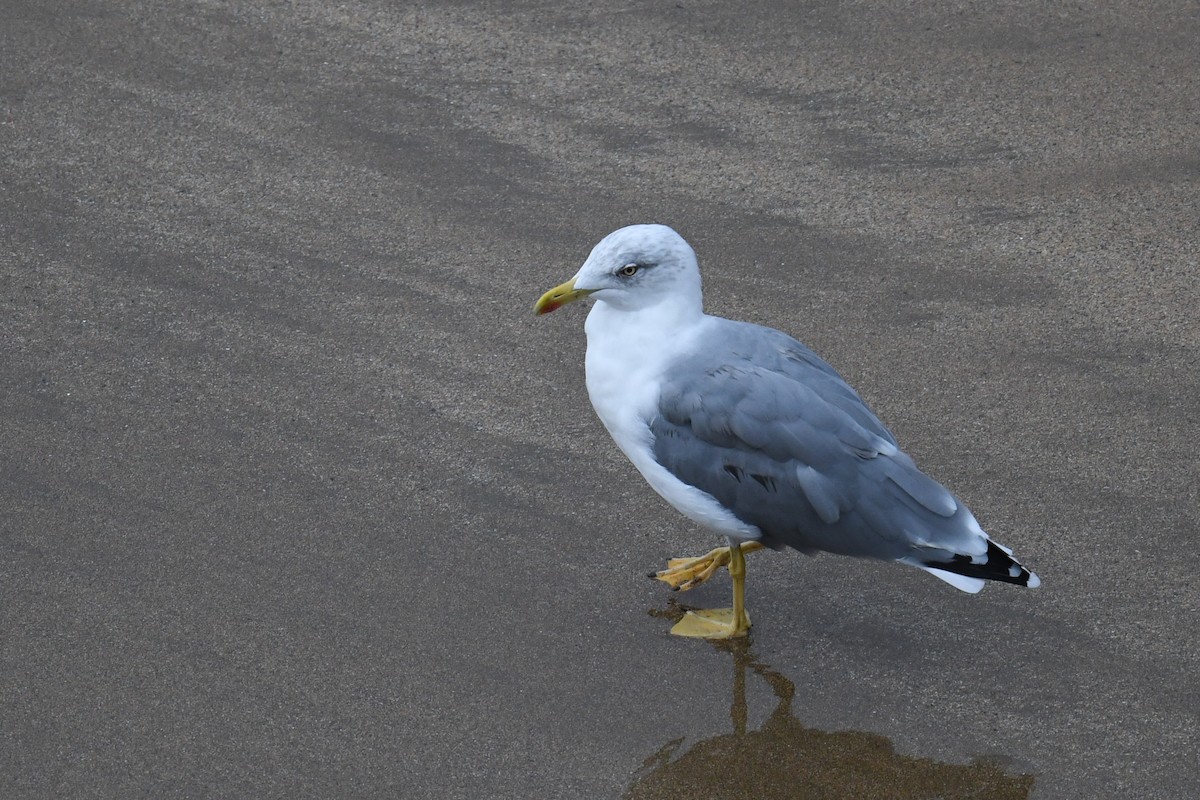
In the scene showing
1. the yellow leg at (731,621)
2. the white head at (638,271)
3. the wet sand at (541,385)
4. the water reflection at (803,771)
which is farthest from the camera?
the yellow leg at (731,621)

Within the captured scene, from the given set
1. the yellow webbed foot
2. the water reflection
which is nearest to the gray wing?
the yellow webbed foot

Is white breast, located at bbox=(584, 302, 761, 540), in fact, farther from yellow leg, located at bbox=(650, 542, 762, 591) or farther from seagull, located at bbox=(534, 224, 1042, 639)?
yellow leg, located at bbox=(650, 542, 762, 591)

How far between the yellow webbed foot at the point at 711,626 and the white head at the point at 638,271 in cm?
99

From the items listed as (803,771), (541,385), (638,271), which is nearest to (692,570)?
(803,771)

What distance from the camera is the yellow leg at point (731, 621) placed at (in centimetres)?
439

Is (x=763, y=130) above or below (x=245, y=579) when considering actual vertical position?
above

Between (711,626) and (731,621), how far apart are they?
7 cm

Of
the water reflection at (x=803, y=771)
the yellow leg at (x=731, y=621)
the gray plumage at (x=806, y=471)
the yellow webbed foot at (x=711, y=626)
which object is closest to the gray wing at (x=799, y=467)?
the gray plumage at (x=806, y=471)

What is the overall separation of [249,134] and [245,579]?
2881mm

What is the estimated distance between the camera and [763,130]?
6742 mm

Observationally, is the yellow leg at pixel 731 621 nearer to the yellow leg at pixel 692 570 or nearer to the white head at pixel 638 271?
the yellow leg at pixel 692 570

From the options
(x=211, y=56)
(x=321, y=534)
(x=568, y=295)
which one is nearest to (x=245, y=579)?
(x=321, y=534)

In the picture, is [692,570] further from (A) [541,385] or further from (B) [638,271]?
(A) [541,385]

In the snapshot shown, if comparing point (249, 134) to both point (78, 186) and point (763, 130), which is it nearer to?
point (78, 186)
